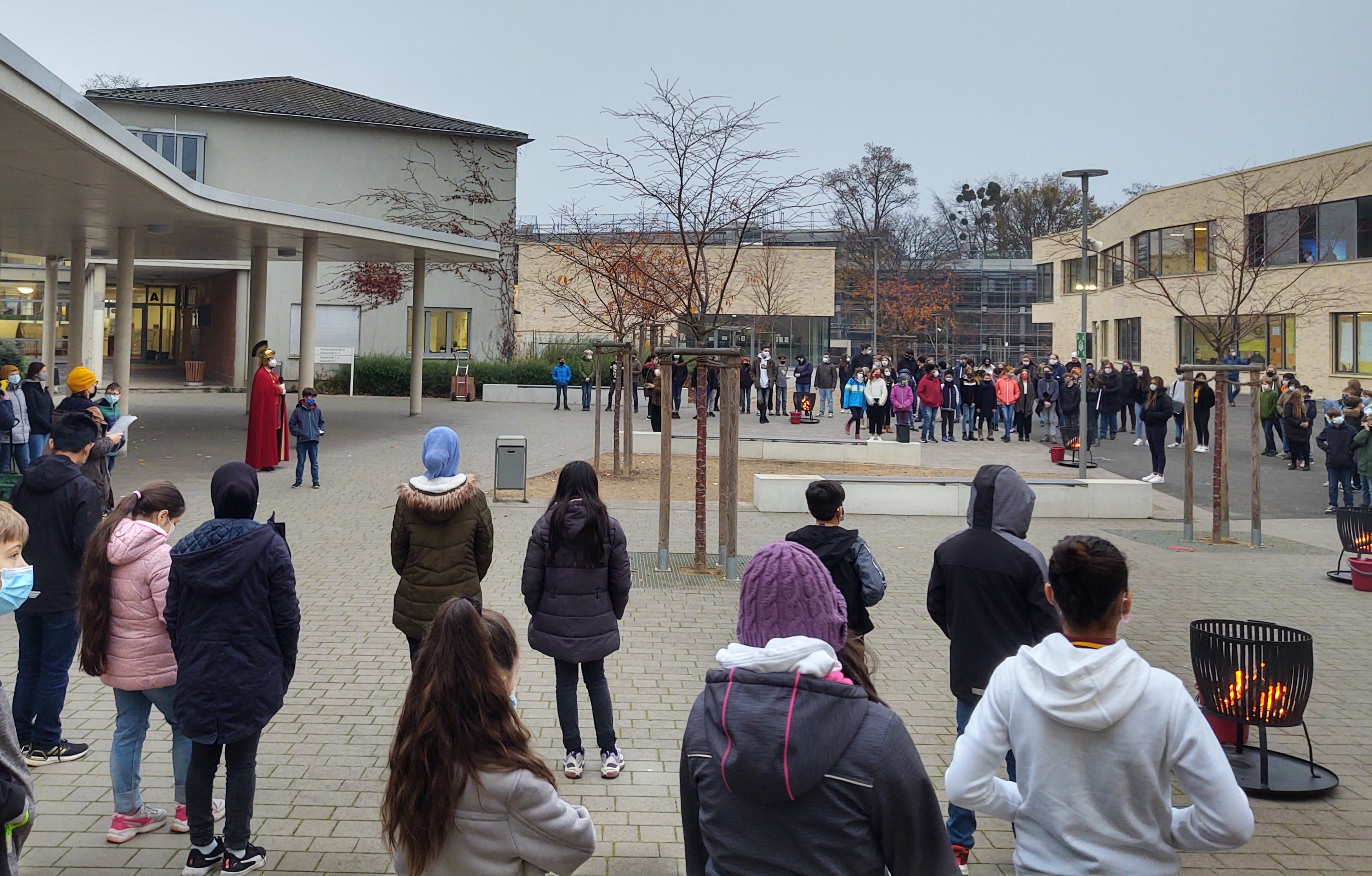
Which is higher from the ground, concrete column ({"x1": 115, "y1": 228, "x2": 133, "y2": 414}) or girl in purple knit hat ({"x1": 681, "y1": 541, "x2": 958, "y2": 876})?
concrete column ({"x1": 115, "y1": 228, "x2": 133, "y2": 414})

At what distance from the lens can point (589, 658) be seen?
5574 millimetres

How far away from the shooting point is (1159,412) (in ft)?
64.9

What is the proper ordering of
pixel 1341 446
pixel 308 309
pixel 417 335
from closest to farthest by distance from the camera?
1. pixel 1341 446
2. pixel 308 309
3. pixel 417 335

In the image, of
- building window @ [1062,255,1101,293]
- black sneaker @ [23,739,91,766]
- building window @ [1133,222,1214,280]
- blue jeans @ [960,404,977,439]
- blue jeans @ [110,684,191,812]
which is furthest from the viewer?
building window @ [1062,255,1101,293]

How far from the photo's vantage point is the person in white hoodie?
280 cm

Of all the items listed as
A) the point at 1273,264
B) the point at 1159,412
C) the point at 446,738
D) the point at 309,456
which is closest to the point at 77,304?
the point at 309,456

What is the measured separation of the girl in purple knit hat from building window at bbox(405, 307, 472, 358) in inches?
1625

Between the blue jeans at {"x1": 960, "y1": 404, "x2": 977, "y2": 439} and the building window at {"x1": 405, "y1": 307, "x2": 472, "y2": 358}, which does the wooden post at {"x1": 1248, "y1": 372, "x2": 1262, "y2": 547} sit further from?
the building window at {"x1": 405, "y1": 307, "x2": 472, "y2": 358}

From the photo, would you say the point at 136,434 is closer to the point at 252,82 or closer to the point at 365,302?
the point at 365,302

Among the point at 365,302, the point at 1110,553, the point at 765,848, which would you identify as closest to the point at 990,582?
the point at 1110,553

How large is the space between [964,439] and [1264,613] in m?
17.2

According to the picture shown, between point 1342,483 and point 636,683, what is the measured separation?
13514 millimetres

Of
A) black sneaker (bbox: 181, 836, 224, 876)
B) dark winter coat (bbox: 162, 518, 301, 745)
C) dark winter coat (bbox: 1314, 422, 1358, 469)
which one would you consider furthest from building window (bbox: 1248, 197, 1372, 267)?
black sneaker (bbox: 181, 836, 224, 876)

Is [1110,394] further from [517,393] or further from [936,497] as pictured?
[517,393]
